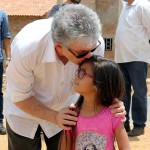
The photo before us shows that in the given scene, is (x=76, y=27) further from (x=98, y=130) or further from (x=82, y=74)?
(x=98, y=130)

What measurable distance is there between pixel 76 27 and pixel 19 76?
551 mm

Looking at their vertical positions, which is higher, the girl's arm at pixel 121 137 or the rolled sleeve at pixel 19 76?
the rolled sleeve at pixel 19 76

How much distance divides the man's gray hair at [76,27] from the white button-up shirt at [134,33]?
120 inches

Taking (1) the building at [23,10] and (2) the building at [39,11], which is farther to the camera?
(2) the building at [39,11]

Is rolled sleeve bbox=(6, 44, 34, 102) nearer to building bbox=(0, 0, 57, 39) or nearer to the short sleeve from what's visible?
the short sleeve

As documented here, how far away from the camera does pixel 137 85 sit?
5438 millimetres

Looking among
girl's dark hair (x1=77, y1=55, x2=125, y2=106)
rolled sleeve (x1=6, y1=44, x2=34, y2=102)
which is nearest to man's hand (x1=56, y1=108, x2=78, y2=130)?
girl's dark hair (x1=77, y1=55, x2=125, y2=106)

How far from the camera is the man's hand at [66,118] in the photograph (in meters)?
2.33

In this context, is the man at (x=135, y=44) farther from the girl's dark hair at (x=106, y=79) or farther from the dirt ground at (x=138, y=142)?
the girl's dark hair at (x=106, y=79)

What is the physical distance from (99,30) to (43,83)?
611 millimetres

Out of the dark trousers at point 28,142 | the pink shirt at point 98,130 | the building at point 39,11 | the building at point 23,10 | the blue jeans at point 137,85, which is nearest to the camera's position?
the pink shirt at point 98,130

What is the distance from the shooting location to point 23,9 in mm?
18969

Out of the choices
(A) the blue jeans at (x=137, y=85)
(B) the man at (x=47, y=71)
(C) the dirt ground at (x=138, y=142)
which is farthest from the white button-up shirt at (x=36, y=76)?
(A) the blue jeans at (x=137, y=85)

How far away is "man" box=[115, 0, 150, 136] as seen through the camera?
17.2ft
